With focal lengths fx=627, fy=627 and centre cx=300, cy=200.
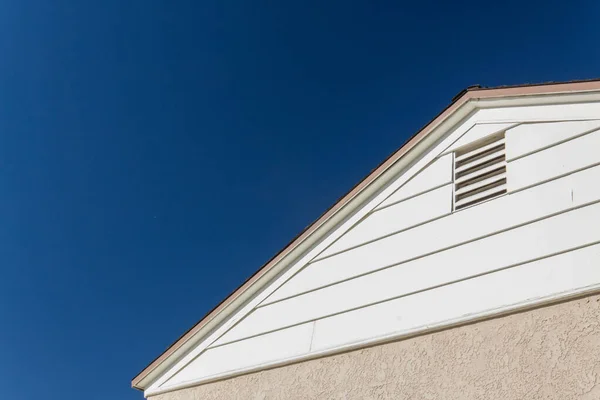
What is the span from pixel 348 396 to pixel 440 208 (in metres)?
1.52

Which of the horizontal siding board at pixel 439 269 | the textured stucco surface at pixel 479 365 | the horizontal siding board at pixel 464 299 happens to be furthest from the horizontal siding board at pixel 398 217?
the textured stucco surface at pixel 479 365

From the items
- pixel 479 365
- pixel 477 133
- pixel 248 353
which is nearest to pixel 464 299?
pixel 479 365

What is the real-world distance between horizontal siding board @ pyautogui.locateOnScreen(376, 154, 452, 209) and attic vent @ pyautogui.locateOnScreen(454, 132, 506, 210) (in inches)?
2.7

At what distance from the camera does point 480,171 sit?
471 centimetres

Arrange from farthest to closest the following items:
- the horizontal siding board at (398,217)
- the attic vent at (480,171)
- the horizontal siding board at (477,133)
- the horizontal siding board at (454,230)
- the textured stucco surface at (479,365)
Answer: the horizontal siding board at (477,133) → the horizontal siding board at (398,217) → the attic vent at (480,171) → the horizontal siding board at (454,230) → the textured stucco surface at (479,365)

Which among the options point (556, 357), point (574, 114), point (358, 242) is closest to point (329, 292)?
point (358, 242)

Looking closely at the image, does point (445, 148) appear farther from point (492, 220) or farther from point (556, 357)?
point (556, 357)

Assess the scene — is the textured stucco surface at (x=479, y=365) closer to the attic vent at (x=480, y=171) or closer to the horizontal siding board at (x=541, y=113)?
the attic vent at (x=480, y=171)

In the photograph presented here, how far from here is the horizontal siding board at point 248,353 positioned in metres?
4.80

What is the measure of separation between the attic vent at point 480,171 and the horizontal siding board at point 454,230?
0.39 ft

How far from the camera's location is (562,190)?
407 cm

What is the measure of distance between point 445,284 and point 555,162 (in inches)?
43.7

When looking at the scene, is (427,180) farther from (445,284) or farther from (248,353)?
(248,353)

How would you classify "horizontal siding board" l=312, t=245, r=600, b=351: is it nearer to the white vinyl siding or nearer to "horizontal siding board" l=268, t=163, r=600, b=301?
the white vinyl siding
